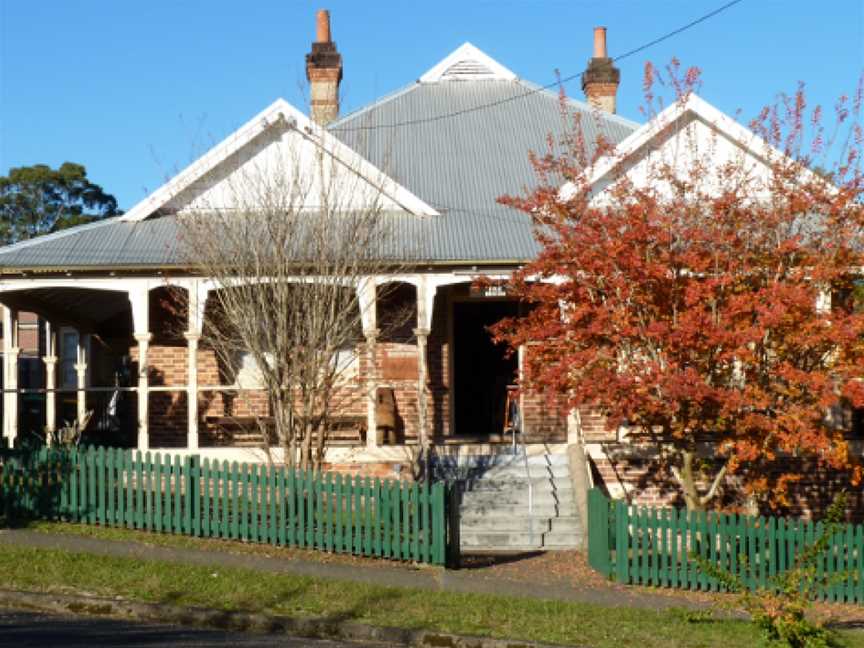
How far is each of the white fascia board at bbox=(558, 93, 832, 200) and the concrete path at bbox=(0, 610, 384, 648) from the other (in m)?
8.79

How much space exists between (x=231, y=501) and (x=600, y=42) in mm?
17290

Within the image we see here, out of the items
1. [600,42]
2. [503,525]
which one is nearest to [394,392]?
[503,525]

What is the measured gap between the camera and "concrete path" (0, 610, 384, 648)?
9734mm

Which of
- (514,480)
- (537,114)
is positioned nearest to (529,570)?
(514,480)

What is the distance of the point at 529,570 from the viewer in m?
14.1

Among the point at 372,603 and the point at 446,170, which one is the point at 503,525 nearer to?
the point at 372,603

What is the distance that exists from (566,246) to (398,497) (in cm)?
370

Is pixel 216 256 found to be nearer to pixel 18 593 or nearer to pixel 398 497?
pixel 398 497

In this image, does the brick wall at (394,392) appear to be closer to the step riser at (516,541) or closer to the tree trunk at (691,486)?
the step riser at (516,541)

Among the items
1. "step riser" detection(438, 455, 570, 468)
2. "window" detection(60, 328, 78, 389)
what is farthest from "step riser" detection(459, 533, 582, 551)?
"window" detection(60, 328, 78, 389)

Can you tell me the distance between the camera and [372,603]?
38.2 ft

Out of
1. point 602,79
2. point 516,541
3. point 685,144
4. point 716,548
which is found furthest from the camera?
point 602,79

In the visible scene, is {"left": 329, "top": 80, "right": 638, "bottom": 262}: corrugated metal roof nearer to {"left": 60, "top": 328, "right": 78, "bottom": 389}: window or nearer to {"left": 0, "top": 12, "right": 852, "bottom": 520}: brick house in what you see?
{"left": 0, "top": 12, "right": 852, "bottom": 520}: brick house

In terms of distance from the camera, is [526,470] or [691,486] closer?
[691,486]
